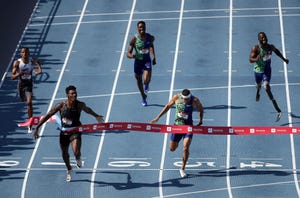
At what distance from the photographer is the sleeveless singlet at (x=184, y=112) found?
24.6 metres

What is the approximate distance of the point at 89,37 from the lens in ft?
115

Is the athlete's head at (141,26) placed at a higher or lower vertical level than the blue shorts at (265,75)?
higher

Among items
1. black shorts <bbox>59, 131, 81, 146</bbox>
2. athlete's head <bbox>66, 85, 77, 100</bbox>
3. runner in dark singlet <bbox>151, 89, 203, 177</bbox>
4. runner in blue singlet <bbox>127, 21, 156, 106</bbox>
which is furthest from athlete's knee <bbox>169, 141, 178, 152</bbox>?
runner in blue singlet <bbox>127, 21, 156, 106</bbox>

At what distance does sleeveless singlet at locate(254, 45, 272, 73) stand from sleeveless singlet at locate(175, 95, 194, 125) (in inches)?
144

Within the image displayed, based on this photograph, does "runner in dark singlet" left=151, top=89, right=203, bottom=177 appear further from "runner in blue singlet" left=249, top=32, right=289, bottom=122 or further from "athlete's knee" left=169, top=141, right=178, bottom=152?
"runner in blue singlet" left=249, top=32, right=289, bottom=122

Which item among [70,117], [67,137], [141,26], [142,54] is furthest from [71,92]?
[142,54]

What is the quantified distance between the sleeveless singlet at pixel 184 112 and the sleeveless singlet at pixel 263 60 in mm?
3649

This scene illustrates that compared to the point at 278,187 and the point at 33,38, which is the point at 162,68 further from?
the point at 278,187

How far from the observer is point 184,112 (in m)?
24.7

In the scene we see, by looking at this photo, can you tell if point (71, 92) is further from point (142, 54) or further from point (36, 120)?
point (142, 54)

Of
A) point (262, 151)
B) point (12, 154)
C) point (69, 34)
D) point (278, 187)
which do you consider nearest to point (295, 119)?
point (262, 151)

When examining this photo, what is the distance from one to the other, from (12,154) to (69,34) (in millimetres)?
9060

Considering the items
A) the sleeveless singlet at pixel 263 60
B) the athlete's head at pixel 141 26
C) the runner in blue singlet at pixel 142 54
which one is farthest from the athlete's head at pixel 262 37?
the athlete's head at pixel 141 26

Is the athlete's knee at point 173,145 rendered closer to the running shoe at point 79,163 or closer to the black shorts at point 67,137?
the running shoe at point 79,163
